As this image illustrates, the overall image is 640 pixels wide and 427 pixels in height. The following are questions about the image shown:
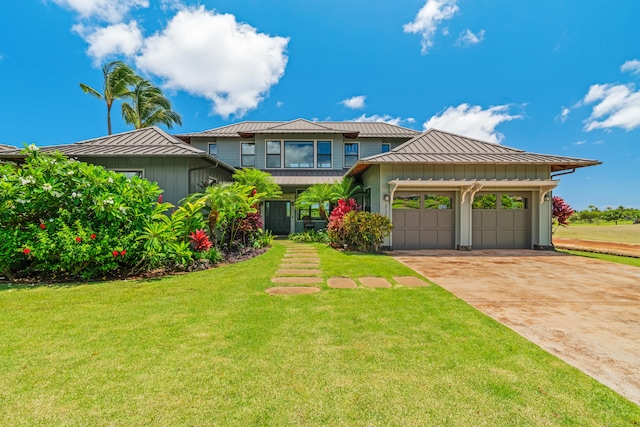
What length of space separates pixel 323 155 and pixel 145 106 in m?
15.5

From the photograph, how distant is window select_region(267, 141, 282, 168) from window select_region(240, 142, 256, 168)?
1252 millimetres

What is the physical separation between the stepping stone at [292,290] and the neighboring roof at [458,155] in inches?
235

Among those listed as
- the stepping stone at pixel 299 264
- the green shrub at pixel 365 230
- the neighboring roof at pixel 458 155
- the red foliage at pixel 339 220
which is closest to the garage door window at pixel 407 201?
the green shrub at pixel 365 230

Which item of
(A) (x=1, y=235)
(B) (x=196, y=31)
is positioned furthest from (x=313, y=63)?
(A) (x=1, y=235)

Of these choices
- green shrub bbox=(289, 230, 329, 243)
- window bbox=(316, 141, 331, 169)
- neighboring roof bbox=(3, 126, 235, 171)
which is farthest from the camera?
window bbox=(316, 141, 331, 169)

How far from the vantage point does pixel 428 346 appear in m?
2.85

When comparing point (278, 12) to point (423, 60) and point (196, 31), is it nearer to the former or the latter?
point (196, 31)

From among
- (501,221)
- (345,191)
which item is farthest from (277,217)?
(501,221)

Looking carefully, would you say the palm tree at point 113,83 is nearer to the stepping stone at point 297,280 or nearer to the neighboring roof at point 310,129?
the neighboring roof at point 310,129

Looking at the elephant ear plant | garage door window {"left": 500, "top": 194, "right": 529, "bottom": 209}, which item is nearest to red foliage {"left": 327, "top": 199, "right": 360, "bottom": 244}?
garage door window {"left": 500, "top": 194, "right": 529, "bottom": 209}

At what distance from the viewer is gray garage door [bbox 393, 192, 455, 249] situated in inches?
420

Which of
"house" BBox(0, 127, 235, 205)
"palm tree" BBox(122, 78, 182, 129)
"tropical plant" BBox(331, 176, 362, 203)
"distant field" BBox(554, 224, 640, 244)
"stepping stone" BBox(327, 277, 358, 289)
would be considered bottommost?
"stepping stone" BBox(327, 277, 358, 289)

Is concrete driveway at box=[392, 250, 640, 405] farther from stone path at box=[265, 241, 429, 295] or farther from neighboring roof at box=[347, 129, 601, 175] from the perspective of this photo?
neighboring roof at box=[347, 129, 601, 175]

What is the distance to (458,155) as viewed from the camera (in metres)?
10.5
